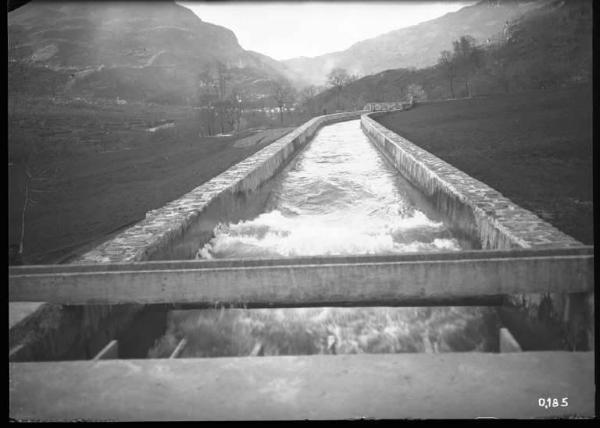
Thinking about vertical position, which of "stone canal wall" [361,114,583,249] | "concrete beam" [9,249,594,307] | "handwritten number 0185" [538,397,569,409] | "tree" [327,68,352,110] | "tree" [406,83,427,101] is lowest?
"handwritten number 0185" [538,397,569,409]

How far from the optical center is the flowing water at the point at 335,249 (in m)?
3.96

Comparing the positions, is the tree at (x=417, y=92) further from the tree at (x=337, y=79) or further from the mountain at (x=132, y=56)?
the mountain at (x=132, y=56)

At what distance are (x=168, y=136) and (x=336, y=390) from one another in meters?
27.2

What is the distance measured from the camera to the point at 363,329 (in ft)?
13.5

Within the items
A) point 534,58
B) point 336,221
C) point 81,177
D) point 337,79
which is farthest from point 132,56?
point 336,221

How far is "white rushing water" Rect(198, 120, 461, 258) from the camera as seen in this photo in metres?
6.75

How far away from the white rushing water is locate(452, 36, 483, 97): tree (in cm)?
→ 4340

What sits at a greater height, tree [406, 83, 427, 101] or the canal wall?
tree [406, 83, 427, 101]

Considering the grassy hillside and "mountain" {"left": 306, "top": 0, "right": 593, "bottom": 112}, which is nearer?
the grassy hillside

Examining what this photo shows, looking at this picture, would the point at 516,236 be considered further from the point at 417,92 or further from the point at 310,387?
the point at 417,92

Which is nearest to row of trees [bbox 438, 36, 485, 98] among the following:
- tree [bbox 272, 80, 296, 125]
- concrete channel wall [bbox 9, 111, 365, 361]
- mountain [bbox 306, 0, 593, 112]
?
mountain [bbox 306, 0, 593, 112]

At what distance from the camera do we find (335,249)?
673 cm

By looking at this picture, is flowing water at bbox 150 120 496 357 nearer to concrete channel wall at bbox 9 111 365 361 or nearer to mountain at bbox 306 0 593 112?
concrete channel wall at bbox 9 111 365 361

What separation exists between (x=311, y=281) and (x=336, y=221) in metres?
5.19
